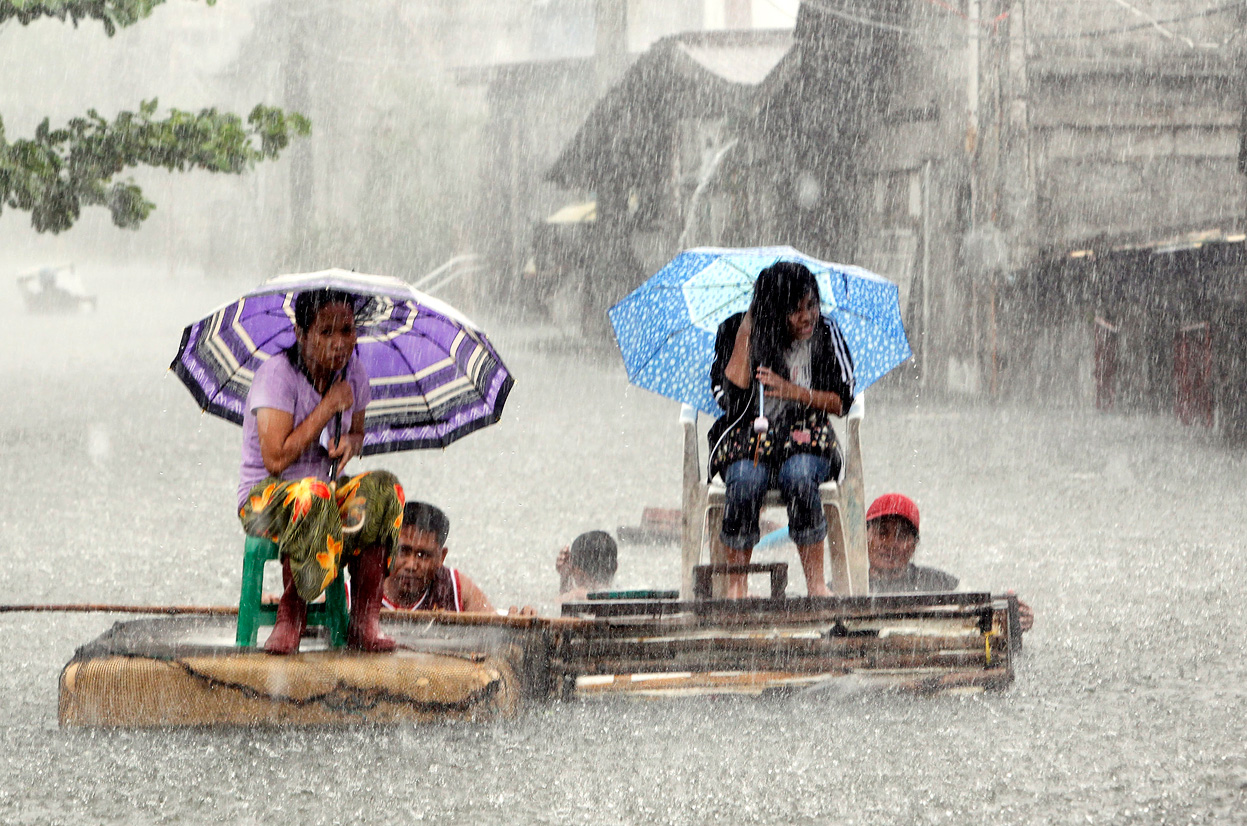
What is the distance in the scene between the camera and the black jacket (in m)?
5.04

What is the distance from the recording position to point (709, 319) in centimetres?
554

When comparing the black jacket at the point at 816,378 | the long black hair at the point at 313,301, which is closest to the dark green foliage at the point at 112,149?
the black jacket at the point at 816,378

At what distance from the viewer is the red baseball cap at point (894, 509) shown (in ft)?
18.4

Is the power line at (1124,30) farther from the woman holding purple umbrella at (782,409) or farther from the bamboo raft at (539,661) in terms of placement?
the bamboo raft at (539,661)

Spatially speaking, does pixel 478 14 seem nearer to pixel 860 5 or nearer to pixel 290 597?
pixel 860 5

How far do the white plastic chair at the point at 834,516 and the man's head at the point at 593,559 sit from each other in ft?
3.49

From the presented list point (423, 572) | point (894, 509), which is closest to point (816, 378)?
point (894, 509)

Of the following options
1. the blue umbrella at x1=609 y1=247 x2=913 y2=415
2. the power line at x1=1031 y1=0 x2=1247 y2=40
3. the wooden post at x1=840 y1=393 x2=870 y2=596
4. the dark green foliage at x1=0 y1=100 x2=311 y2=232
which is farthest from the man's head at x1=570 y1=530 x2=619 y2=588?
the power line at x1=1031 y1=0 x2=1247 y2=40

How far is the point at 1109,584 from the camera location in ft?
21.0

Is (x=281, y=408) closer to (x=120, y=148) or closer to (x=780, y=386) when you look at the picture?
(x=780, y=386)

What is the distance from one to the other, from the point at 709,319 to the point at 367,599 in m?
1.90

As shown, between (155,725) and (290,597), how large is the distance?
0.51m

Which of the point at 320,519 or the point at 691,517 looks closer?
the point at 320,519

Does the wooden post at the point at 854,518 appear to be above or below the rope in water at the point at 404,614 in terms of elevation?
above
